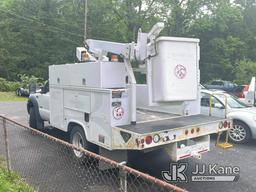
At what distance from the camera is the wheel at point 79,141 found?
5844mm

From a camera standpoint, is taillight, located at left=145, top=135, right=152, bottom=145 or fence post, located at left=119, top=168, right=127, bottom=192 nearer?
fence post, located at left=119, top=168, right=127, bottom=192

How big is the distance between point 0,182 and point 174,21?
115ft

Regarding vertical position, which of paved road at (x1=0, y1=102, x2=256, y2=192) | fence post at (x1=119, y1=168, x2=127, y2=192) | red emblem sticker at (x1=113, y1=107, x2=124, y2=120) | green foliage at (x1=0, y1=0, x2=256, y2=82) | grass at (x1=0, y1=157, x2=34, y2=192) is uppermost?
green foliage at (x1=0, y1=0, x2=256, y2=82)

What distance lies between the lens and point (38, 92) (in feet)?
30.0

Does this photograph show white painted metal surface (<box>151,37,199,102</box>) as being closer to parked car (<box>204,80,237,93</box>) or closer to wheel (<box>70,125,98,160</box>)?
wheel (<box>70,125,98,160</box>)

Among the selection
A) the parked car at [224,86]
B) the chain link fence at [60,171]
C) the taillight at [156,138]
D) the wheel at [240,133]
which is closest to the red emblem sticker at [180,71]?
the taillight at [156,138]

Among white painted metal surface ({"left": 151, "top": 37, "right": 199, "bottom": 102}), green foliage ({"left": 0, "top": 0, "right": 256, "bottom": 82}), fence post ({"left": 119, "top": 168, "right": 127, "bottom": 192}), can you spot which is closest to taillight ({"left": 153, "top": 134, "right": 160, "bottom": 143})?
white painted metal surface ({"left": 151, "top": 37, "right": 199, "bottom": 102})

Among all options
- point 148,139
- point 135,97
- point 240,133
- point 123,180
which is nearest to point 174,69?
point 135,97

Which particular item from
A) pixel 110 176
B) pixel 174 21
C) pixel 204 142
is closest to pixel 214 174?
pixel 204 142

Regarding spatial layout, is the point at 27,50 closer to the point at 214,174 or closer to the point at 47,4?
the point at 47,4

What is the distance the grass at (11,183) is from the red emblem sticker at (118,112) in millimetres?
1730

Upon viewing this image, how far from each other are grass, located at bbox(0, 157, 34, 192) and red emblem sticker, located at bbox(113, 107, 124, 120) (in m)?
1.73

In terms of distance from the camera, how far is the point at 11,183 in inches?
186

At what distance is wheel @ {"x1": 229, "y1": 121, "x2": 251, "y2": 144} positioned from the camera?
808cm
